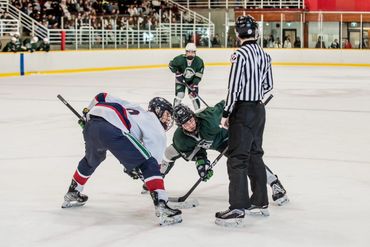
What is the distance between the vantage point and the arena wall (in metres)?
19.8

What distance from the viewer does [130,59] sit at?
2344 centimetres

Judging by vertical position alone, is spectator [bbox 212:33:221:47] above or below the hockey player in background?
above

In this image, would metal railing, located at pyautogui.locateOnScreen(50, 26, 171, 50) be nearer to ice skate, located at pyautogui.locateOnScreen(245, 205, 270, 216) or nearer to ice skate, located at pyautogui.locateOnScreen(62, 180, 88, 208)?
ice skate, located at pyautogui.locateOnScreen(62, 180, 88, 208)

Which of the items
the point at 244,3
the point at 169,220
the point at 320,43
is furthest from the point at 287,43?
the point at 169,220

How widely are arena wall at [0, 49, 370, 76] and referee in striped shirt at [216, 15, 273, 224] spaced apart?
15.5 meters

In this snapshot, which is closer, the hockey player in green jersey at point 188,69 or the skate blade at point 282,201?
the skate blade at point 282,201

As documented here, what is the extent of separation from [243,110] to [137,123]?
62 centimetres

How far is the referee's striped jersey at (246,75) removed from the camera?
424cm

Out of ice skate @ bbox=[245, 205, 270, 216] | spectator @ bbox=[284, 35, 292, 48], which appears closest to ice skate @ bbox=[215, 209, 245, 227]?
ice skate @ bbox=[245, 205, 270, 216]

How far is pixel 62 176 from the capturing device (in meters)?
5.98

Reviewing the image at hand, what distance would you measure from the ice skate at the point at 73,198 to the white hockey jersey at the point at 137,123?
625 millimetres

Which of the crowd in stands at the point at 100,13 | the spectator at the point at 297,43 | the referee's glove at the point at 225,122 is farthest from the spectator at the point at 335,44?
the referee's glove at the point at 225,122

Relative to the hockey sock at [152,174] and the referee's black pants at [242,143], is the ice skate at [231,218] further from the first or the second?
the hockey sock at [152,174]

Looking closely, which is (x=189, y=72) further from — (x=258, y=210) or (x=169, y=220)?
(x=169, y=220)
